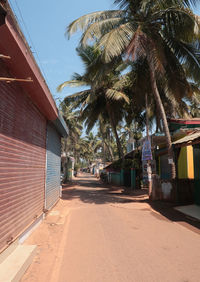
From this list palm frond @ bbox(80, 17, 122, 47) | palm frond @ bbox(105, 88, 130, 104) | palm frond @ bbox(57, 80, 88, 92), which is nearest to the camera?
palm frond @ bbox(80, 17, 122, 47)

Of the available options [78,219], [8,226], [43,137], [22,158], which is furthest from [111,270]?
[43,137]

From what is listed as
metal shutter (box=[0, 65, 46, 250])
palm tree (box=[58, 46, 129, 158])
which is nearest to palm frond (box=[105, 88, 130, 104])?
palm tree (box=[58, 46, 129, 158])

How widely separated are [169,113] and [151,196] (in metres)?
9.37

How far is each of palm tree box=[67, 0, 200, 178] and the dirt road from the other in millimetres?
5323

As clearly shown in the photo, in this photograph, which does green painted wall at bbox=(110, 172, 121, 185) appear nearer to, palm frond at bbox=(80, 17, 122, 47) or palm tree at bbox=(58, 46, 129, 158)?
palm tree at bbox=(58, 46, 129, 158)

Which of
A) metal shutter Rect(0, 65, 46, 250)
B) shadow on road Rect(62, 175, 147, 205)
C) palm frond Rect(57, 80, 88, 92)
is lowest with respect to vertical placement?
shadow on road Rect(62, 175, 147, 205)

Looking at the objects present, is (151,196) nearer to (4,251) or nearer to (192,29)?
(192,29)

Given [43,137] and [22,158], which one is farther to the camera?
[43,137]

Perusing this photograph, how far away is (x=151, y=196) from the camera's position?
39.5ft

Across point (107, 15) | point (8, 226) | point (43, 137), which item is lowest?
point (8, 226)

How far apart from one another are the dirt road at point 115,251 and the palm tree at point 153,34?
5323 mm

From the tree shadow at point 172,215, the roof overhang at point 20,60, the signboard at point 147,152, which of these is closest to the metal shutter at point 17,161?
the roof overhang at point 20,60

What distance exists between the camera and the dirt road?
3596 mm

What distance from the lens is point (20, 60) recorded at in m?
4.09
